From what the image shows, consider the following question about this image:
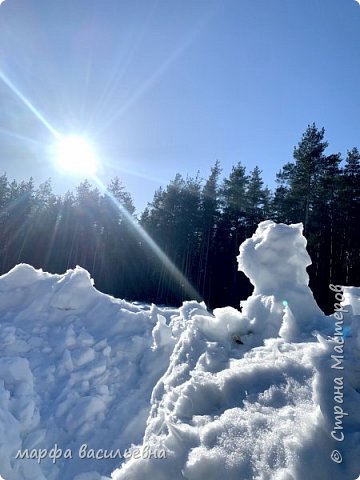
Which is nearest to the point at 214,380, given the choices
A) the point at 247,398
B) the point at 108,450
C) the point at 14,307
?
the point at 247,398

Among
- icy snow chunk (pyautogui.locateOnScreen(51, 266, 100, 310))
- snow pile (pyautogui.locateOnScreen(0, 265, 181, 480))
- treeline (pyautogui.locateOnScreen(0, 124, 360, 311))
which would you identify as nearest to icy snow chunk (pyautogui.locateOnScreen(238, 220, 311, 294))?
snow pile (pyautogui.locateOnScreen(0, 265, 181, 480))

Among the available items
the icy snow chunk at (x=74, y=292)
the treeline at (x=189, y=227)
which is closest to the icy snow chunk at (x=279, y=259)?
the icy snow chunk at (x=74, y=292)

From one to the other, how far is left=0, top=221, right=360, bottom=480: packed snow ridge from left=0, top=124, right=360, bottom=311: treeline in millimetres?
22109

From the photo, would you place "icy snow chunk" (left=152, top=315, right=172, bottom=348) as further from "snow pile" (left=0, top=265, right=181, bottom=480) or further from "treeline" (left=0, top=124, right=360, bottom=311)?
"treeline" (left=0, top=124, right=360, bottom=311)

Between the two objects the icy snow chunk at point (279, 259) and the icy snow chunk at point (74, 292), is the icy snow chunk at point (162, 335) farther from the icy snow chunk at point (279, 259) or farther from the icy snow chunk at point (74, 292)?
the icy snow chunk at point (279, 259)

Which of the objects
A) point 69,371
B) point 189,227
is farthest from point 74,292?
point 189,227

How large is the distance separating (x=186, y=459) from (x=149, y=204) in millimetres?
43808

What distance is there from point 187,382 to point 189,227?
36272 millimetres

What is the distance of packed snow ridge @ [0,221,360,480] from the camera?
2.41 m

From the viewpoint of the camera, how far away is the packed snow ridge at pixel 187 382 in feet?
7.89

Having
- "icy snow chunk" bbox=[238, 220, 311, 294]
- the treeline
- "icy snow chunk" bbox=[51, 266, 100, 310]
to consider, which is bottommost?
"icy snow chunk" bbox=[51, 266, 100, 310]

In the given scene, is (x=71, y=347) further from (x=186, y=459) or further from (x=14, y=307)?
(x=186, y=459)

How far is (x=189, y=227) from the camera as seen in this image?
39500mm

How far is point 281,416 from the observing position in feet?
8.34
